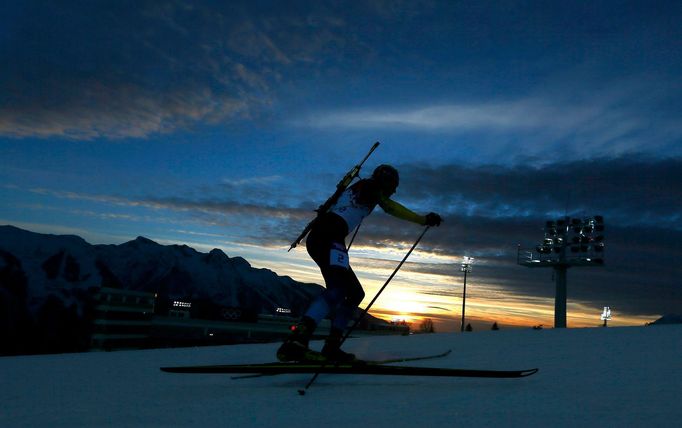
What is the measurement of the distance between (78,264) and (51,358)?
620 ft

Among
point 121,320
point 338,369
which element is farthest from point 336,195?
point 121,320

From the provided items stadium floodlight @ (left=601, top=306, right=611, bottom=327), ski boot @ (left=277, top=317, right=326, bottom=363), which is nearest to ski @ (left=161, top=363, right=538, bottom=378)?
ski boot @ (left=277, top=317, right=326, bottom=363)

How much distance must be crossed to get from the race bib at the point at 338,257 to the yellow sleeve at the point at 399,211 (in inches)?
23.8

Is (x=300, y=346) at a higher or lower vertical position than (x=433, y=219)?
lower

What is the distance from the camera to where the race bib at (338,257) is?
14.1 ft

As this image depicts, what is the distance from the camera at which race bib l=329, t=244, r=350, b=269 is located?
4297mm

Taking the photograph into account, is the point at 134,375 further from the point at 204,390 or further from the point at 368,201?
the point at 368,201

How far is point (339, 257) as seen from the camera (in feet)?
14.2

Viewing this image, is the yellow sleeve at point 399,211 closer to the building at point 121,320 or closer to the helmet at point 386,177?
the helmet at point 386,177

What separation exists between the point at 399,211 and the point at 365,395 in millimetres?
1739

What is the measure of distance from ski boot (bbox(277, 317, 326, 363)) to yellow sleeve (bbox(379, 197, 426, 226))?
123 centimetres

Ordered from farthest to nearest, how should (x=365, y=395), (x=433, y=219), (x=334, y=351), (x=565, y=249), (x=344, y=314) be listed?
(x=565, y=249), (x=433, y=219), (x=344, y=314), (x=334, y=351), (x=365, y=395)

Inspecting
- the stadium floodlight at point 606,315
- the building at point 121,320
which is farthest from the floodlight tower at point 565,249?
the building at point 121,320

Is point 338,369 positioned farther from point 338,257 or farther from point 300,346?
point 338,257
